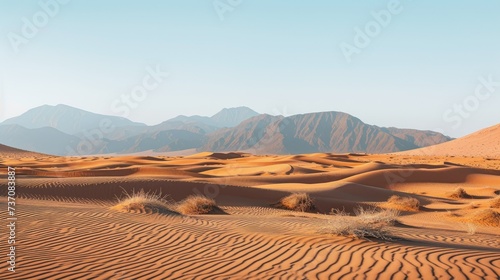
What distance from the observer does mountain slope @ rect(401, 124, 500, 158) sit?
74.0 meters

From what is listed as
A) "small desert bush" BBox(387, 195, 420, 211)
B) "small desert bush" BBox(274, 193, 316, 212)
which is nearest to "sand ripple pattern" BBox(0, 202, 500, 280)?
"small desert bush" BBox(274, 193, 316, 212)

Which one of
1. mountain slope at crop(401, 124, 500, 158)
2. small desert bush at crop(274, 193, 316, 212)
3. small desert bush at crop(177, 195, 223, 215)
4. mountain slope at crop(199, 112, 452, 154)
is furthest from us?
mountain slope at crop(199, 112, 452, 154)

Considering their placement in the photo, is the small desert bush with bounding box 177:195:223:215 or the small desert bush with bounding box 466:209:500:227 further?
the small desert bush with bounding box 466:209:500:227

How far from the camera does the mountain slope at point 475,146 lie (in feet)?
243

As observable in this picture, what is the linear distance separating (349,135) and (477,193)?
147460 mm

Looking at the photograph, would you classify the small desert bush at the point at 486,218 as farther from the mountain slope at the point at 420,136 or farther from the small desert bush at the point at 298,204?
the mountain slope at the point at 420,136

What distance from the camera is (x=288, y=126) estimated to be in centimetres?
18338

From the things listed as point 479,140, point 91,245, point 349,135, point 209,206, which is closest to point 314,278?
point 91,245

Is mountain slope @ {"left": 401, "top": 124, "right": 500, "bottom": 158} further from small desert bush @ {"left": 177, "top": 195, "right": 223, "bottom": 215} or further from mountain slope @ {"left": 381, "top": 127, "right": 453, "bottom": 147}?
mountain slope @ {"left": 381, "top": 127, "right": 453, "bottom": 147}

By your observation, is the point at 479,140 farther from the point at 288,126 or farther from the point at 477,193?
the point at 288,126

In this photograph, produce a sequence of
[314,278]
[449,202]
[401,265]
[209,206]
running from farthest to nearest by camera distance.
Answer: [449,202]
[209,206]
[401,265]
[314,278]

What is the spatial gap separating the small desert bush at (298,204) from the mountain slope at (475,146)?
61.2 metres

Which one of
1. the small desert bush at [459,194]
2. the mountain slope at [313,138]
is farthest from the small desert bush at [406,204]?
the mountain slope at [313,138]

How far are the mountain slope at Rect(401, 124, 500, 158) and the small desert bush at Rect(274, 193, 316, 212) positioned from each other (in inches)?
2409
